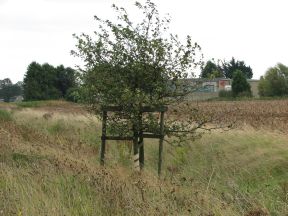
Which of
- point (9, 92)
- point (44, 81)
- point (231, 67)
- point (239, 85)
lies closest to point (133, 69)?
point (239, 85)

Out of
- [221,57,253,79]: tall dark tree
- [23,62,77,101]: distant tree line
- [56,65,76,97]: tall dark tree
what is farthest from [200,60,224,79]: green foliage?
[221,57,253,79]: tall dark tree

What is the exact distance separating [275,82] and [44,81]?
37812 mm

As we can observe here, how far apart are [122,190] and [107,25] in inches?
183

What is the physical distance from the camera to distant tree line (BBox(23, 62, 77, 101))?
256 ft

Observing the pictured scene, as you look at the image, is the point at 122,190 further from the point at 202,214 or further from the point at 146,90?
the point at 146,90

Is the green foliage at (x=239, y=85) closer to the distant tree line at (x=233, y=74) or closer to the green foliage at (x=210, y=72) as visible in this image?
the distant tree line at (x=233, y=74)

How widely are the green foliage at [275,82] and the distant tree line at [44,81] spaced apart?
1254 inches

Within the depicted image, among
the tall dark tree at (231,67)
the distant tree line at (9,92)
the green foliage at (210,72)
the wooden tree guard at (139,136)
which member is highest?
the tall dark tree at (231,67)

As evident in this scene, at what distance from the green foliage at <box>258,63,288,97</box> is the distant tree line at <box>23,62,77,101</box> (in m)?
31.8

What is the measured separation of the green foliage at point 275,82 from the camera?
7381 cm

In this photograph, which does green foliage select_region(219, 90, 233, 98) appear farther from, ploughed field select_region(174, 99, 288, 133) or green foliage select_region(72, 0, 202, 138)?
green foliage select_region(72, 0, 202, 138)

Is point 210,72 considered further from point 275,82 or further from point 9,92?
point 9,92

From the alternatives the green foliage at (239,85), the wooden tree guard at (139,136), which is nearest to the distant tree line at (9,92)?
the green foliage at (239,85)

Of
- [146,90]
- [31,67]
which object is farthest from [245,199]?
[31,67]
